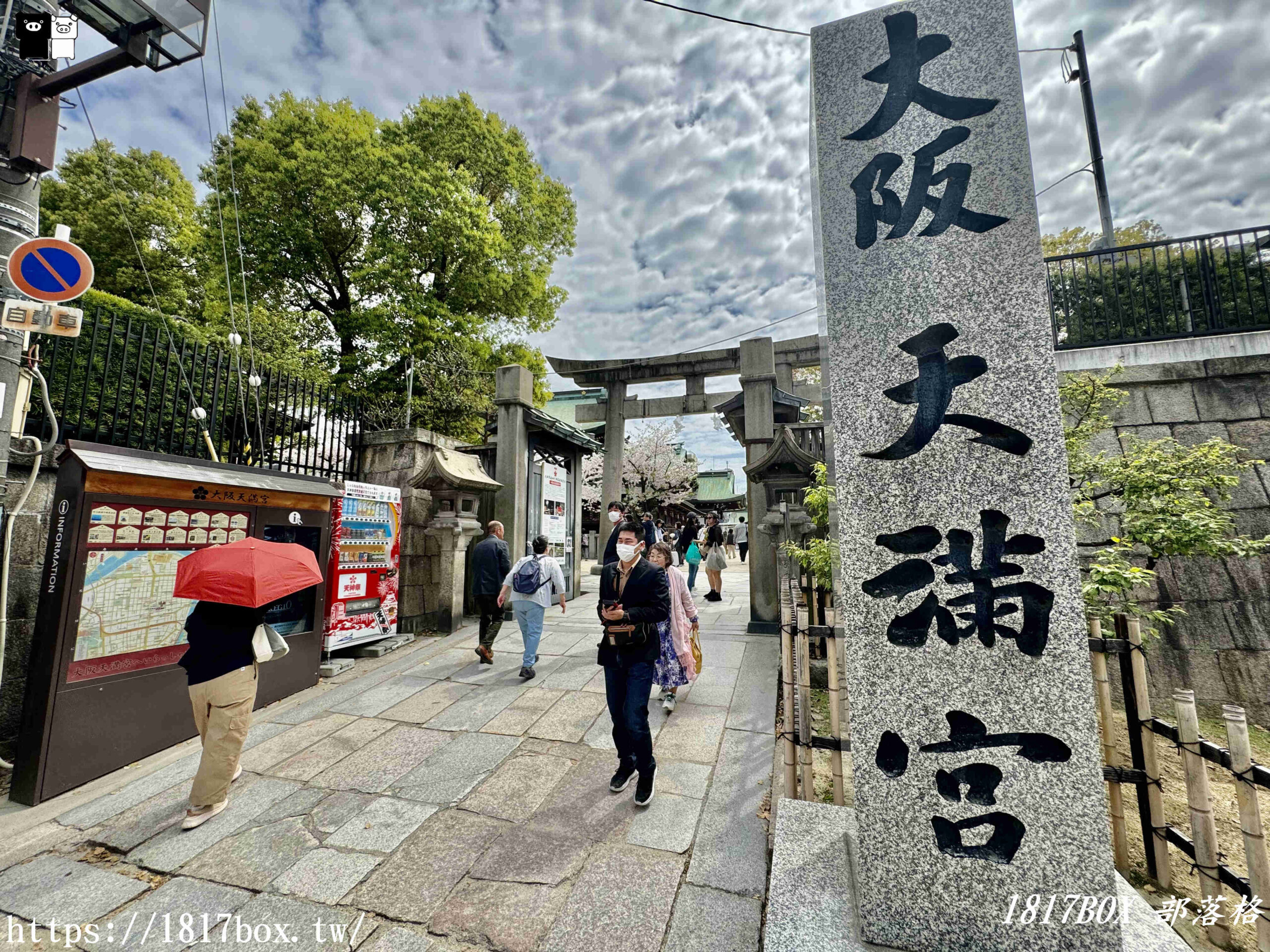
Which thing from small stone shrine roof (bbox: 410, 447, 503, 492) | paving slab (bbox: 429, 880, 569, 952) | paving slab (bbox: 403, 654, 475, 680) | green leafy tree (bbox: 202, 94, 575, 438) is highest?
green leafy tree (bbox: 202, 94, 575, 438)

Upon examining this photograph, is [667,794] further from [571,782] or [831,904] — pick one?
[831,904]

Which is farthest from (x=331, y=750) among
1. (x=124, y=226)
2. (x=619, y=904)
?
(x=124, y=226)

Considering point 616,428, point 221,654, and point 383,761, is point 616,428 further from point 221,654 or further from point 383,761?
point 221,654

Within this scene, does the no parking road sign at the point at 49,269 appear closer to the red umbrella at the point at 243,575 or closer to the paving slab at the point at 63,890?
the red umbrella at the point at 243,575

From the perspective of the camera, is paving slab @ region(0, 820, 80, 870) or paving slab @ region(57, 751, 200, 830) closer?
paving slab @ region(0, 820, 80, 870)

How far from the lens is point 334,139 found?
11812 mm

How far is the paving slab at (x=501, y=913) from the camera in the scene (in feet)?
7.44

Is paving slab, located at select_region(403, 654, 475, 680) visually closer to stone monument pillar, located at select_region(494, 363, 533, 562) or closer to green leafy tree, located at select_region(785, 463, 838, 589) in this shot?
stone monument pillar, located at select_region(494, 363, 533, 562)

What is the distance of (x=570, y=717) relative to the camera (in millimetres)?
4719

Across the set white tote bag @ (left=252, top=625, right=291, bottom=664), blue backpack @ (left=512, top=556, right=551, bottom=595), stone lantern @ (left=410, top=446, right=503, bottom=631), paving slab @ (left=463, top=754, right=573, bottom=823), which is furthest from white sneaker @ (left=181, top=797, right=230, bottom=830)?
stone lantern @ (left=410, top=446, right=503, bottom=631)

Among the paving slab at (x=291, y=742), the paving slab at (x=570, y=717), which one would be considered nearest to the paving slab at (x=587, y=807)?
the paving slab at (x=570, y=717)

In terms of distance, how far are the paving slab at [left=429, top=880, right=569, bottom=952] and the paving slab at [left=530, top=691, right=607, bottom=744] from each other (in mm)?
1664

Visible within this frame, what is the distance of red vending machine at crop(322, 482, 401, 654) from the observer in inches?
248

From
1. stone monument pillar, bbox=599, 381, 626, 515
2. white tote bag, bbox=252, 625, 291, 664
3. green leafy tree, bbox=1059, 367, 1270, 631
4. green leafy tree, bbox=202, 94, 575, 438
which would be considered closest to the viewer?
white tote bag, bbox=252, 625, 291, 664
